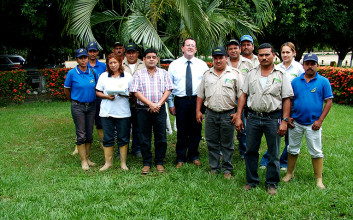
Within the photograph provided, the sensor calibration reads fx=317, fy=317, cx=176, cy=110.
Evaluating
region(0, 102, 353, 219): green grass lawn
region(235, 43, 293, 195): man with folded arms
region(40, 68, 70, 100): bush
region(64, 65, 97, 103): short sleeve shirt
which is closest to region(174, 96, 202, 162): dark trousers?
region(0, 102, 353, 219): green grass lawn

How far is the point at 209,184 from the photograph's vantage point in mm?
4430

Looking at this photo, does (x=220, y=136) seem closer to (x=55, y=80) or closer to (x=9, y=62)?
(x=55, y=80)

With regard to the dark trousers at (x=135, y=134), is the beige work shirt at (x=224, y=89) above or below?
above

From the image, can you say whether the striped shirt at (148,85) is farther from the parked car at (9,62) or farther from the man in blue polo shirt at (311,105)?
the parked car at (9,62)

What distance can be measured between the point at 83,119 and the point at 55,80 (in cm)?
879

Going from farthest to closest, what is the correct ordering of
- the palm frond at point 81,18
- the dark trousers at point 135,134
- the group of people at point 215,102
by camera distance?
the palm frond at point 81,18
the dark trousers at point 135,134
the group of people at point 215,102

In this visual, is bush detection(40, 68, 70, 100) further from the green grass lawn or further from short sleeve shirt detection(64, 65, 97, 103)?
short sleeve shirt detection(64, 65, 97, 103)

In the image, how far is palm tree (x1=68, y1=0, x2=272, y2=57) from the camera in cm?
617

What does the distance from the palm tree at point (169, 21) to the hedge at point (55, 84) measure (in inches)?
203

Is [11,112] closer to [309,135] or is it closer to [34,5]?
[34,5]

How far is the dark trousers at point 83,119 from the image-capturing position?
5.16m

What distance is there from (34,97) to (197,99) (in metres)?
10.1

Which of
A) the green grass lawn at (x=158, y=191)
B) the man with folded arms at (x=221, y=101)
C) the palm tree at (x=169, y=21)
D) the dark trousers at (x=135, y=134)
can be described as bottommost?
the green grass lawn at (x=158, y=191)

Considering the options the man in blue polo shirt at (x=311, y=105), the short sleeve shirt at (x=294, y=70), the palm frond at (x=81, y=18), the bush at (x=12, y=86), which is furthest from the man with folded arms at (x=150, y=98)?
the bush at (x=12, y=86)
